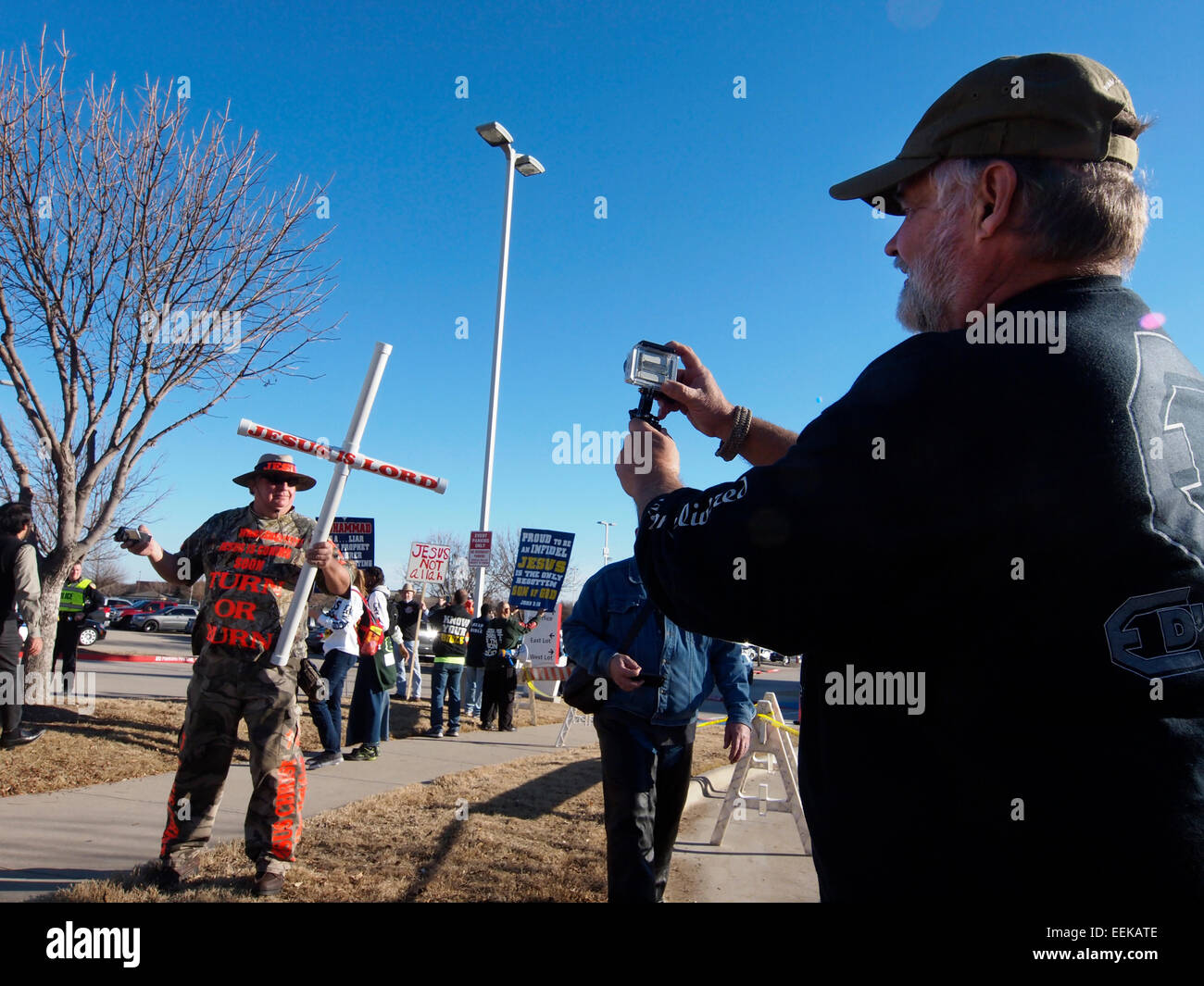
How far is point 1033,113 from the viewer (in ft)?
4.03

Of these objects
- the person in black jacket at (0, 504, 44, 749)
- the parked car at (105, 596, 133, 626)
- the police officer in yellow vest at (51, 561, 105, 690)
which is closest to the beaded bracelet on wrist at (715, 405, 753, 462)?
the person in black jacket at (0, 504, 44, 749)

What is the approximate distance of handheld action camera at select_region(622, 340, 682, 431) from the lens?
1705 millimetres

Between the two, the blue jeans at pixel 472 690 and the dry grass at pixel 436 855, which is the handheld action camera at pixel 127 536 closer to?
the dry grass at pixel 436 855

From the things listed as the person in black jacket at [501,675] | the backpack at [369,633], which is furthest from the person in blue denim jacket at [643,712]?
the person in black jacket at [501,675]

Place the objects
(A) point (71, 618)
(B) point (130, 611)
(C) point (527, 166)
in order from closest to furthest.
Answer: (A) point (71, 618) < (C) point (527, 166) < (B) point (130, 611)

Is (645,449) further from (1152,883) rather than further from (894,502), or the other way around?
(1152,883)

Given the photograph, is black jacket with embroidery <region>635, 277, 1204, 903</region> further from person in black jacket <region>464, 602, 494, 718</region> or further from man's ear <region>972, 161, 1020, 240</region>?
person in black jacket <region>464, 602, 494, 718</region>

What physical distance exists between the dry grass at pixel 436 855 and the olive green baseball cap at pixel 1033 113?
4.16 meters

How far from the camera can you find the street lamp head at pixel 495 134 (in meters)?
15.7

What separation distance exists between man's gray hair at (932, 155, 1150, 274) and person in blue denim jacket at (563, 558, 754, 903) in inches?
106

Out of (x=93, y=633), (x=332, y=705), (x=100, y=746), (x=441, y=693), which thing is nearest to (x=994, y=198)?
(x=332, y=705)

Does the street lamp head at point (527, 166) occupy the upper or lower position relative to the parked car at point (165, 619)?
upper

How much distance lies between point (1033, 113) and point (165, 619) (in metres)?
48.5

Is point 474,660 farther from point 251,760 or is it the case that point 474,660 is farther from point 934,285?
point 934,285
